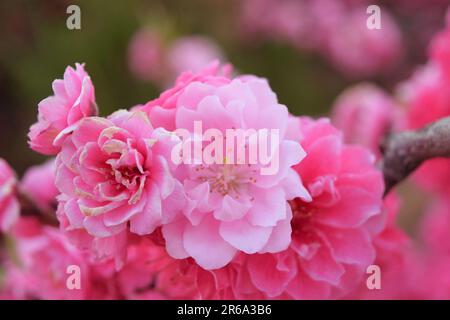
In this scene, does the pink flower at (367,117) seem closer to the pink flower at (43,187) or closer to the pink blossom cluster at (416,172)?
the pink blossom cluster at (416,172)

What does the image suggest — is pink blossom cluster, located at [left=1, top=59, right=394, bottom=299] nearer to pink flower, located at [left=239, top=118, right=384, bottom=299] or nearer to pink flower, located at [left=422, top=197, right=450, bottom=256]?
pink flower, located at [left=239, top=118, right=384, bottom=299]

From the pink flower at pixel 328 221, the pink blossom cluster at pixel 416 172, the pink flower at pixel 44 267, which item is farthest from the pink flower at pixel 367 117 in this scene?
the pink flower at pixel 44 267

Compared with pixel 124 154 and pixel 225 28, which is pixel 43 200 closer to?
pixel 124 154

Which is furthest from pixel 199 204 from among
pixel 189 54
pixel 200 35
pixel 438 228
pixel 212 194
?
pixel 200 35

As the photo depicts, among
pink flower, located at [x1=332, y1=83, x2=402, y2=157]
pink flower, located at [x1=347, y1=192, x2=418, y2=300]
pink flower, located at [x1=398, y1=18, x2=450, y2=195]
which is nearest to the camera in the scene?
pink flower, located at [x1=347, y1=192, x2=418, y2=300]

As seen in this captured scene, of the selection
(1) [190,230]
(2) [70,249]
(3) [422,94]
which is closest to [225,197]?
(1) [190,230]

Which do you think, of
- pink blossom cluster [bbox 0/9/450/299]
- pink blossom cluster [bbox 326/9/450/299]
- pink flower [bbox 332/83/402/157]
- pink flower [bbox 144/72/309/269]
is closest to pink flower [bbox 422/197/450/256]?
pink blossom cluster [bbox 326/9/450/299]
